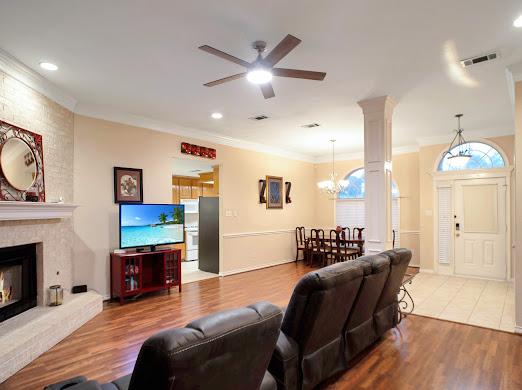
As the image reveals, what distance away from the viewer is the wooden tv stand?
4.54m

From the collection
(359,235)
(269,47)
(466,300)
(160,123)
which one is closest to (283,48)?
(269,47)

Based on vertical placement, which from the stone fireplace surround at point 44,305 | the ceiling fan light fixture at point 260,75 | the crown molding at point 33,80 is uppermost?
the crown molding at point 33,80

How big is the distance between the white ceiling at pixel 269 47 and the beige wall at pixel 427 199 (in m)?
1.68

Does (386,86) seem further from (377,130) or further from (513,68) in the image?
(513,68)

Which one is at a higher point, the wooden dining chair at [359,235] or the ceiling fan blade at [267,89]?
the ceiling fan blade at [267,89]

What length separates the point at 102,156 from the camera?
472cm

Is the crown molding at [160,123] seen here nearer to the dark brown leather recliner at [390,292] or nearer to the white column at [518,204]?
the white column at [518,204]

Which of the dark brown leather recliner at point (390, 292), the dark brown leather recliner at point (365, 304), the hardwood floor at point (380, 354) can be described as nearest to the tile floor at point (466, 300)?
the hardwood floor at point (380, 354)

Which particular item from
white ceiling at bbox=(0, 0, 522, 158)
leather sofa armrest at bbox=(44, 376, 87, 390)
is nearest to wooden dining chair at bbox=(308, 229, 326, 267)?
white ceiling at bbox=(0, 0, 522, 158)

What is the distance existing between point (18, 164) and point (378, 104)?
4392mm

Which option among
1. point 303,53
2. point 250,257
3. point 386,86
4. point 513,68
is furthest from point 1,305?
point 513,68

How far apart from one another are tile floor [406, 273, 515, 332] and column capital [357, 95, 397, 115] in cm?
276

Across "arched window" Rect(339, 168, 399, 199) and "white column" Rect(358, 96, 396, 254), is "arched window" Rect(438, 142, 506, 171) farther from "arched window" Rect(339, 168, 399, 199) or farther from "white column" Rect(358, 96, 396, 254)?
"white column" Rect(358, 96, 396, 254)

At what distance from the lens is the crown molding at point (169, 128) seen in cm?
463
